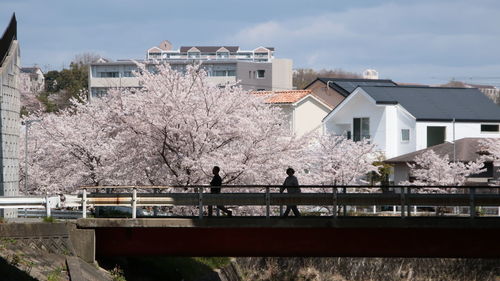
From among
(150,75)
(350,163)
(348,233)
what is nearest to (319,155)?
(350,163)

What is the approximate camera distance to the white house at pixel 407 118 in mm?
74875

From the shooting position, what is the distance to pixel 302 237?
29.9m

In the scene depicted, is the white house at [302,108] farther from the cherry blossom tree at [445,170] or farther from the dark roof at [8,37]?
the dark roof at [8,37]

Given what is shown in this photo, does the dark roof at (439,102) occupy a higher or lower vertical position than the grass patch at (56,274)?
higher

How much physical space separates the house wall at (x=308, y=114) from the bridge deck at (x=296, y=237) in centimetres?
5383

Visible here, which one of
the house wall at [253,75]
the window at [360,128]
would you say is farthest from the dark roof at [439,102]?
the house wall at [253,75]

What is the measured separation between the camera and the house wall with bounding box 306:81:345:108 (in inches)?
3573

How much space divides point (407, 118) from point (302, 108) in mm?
11657

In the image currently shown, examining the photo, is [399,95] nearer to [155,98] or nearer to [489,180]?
[489,180]

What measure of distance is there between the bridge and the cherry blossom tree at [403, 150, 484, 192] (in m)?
33.7

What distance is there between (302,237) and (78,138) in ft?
76.2

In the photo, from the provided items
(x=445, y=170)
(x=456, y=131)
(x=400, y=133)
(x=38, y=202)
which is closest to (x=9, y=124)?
(x=38, y=202)

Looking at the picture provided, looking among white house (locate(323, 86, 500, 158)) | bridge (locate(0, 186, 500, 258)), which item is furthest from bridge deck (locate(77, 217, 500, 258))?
white house (locate(323, 86, 500, 158))

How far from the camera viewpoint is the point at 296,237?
29906 millimetres
